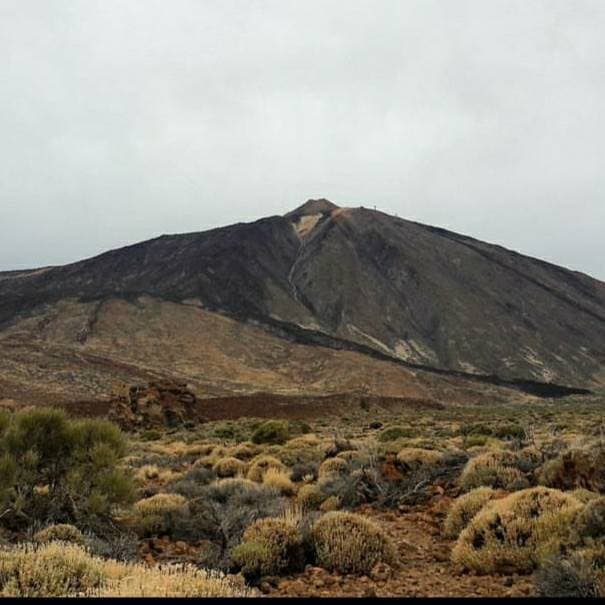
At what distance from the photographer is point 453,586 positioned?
693cm

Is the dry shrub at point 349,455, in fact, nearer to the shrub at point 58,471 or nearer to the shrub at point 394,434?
the shrub at point 58,471

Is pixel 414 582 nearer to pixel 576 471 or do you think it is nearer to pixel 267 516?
pixel 267 516

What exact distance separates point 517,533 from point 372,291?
137852 millimetres

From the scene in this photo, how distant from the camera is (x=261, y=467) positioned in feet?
52.3

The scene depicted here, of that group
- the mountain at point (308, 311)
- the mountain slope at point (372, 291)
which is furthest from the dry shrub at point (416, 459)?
the mountain slope at point (372, 291)

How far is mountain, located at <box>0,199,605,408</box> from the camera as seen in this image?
76438mm

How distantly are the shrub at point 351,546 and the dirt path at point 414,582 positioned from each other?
22cm

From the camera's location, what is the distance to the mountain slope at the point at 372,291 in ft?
399

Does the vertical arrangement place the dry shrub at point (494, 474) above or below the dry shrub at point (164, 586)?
below

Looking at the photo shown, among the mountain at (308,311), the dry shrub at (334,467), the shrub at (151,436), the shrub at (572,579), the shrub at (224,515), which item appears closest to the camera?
the shrub at (572,579)

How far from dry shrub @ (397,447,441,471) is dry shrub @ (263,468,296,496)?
8.03 ft

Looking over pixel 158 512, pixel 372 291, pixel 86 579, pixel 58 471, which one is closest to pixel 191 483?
pixel 158 512

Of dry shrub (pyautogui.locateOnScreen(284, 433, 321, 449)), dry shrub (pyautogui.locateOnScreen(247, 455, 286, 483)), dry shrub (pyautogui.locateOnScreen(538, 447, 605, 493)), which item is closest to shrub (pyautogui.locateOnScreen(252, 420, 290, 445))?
dry shrub (pyautogui.locateOnScreen(284, 433, 321, 449))

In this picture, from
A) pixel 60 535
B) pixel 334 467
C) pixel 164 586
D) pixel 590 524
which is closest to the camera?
pixel 164 586
